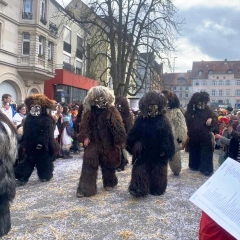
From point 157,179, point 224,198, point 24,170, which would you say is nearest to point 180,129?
point 157,179

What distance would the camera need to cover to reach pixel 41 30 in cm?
2131

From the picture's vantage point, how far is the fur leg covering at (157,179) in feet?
16.5

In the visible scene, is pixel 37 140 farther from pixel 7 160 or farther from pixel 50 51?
pixel 50 51

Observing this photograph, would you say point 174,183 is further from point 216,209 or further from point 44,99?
point 216,209

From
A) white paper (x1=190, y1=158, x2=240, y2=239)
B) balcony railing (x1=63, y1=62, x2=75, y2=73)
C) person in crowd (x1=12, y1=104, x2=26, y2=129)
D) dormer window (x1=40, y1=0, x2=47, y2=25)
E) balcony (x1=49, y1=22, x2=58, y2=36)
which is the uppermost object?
dormer window (x1=40, y1=0, x2=47, y2=25)

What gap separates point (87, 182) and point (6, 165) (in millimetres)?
2534

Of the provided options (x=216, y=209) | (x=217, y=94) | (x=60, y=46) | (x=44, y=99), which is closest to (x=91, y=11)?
(x=60, y=46)

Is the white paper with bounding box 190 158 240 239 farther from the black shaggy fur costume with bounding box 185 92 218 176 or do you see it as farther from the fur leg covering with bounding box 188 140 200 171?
the fur leg covering with bounding box 188 140 200 171

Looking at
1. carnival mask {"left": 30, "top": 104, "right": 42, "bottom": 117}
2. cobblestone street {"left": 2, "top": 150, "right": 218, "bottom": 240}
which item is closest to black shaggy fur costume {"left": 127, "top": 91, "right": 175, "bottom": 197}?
cobblestone street {"left": 2, "top": 150, "right": 218, "bottom": 240}

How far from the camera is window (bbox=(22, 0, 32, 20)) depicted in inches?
815

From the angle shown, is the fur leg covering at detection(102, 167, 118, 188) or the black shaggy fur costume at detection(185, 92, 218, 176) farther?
the black shaggy fur costume at detection(185, 92, 218, 176)

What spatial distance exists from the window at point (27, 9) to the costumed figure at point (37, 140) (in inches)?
670

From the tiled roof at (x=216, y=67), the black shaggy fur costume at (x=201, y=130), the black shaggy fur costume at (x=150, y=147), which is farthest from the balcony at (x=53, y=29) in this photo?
the tiled roof at (x=216, y=67)

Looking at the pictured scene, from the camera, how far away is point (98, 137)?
518cm
